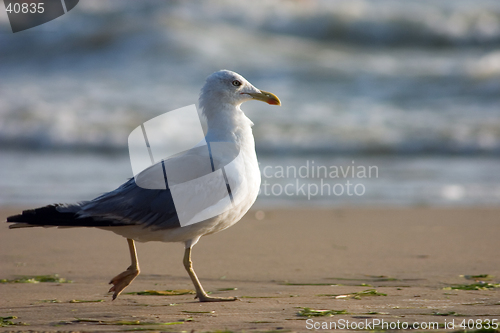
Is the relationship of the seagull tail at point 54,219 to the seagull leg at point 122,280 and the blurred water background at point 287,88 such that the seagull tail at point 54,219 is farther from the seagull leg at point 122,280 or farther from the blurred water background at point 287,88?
the blurred water background at point 287,88

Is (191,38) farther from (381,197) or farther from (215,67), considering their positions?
(381,197)

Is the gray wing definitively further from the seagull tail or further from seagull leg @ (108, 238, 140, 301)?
seagull leg @ (108, 238, 140, 301)

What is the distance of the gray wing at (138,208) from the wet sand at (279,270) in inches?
17.5

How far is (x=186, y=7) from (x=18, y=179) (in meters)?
10.8

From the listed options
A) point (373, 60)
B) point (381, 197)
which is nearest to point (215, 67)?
point (373, 60)

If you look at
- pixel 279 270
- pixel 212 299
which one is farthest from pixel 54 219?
pixel 279 270

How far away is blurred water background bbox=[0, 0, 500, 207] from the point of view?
8.29 meters

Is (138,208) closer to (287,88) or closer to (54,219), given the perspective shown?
(54,219)

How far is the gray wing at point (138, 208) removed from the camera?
331 cm

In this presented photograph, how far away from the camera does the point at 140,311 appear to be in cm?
314

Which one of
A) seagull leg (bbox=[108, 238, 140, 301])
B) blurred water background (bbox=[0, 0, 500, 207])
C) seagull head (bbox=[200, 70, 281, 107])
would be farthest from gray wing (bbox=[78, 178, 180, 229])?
blurred water background (bbox=[0, 0, 500, 207])

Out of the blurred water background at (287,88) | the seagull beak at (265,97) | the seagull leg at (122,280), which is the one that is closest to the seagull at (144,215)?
the seagull leg at (122,280)

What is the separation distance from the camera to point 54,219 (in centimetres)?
315

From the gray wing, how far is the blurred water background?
3434 mm
